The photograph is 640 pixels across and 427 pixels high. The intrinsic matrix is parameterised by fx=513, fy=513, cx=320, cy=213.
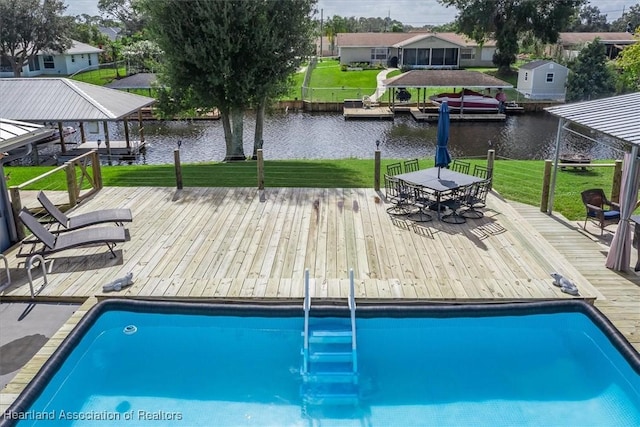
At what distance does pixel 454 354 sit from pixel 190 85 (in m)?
12.2

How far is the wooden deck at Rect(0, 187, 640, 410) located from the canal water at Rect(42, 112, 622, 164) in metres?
11.5

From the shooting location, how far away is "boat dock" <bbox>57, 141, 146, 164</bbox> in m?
21.5

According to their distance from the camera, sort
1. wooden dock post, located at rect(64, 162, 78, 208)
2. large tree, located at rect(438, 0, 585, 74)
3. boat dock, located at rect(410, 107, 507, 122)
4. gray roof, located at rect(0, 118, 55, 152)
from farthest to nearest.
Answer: large tree, located at rect(438, 0, 585, 74), boat dock, located at rect(410, 107, 507, 122), wooden dock post, located at rect(64, 162, 78, 208), gray roof, located at rect(0, 118, 55, 152)

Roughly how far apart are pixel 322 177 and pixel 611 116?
21.7 ft

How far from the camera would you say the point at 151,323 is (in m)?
6.57

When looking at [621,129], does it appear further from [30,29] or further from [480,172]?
[30,29]

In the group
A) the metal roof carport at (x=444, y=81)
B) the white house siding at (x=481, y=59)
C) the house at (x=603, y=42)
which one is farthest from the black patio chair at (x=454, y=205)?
the house at (x=603, y=42)

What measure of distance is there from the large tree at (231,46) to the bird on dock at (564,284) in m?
10.9

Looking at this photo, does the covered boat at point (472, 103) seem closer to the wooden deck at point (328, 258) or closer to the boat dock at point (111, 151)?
the boat dock at point (111, 151)

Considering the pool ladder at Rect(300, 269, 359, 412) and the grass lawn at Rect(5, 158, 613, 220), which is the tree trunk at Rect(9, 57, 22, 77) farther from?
the pool ladder at Rect(300, 269, 359, 412)

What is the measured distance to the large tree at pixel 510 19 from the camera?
4428cm

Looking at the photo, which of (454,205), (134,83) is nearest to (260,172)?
(454,205)

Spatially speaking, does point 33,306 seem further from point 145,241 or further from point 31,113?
point 31,113

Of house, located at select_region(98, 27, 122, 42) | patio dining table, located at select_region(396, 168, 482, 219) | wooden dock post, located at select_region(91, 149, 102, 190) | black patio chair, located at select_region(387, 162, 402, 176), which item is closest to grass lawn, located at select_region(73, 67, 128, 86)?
house, located at select_region(98, 27, 122, 42)
